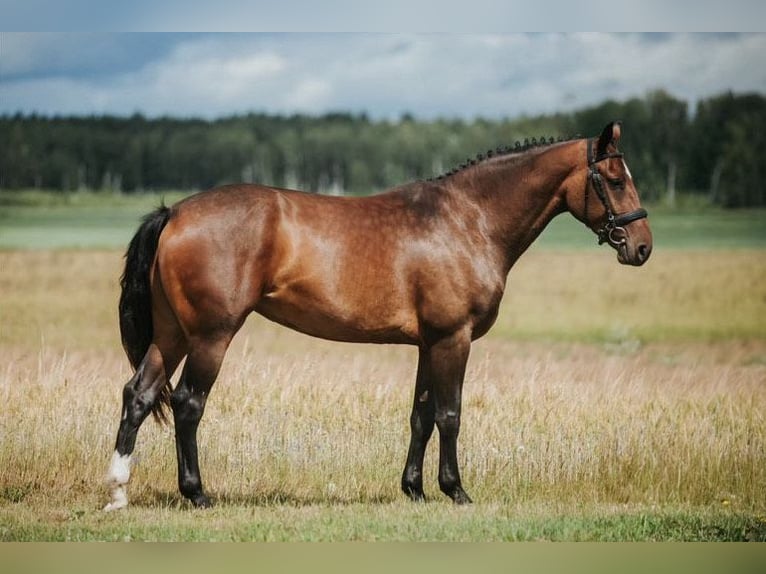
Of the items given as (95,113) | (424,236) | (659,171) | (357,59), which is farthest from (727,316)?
(424,236)

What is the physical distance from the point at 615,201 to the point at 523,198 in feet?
1.83

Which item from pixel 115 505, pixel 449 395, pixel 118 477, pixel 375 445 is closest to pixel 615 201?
pixel 449 395

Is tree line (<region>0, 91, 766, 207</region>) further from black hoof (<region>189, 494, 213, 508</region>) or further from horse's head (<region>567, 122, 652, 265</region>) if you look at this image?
black hoof (<region>189, 494, 213, 508</region>)

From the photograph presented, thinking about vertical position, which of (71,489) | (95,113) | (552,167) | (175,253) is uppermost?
(95,113)

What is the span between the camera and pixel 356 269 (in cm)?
596

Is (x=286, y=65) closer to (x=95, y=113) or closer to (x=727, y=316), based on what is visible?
(x=95, y=113)

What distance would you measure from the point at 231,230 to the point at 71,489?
2165mm

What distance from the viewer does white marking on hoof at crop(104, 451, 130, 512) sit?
19.1ft

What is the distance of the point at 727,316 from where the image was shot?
1566 cm

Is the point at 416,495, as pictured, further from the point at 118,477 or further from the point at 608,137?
the point at 608,137

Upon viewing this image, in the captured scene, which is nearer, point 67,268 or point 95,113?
point 95,113

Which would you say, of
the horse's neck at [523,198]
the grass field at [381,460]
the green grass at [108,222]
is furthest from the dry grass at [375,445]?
the green grass at [108,222]

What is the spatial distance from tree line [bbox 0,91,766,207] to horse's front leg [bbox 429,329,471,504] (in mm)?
7439

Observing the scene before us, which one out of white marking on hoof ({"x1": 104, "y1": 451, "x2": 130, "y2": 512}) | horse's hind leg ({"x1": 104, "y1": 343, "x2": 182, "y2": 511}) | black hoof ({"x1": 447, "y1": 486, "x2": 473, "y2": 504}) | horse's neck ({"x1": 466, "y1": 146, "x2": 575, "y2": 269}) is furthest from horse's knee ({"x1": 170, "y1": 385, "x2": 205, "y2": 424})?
horse's neck ({"x1": 466, "y1": 146, "x2": 575, "y2": 269})
